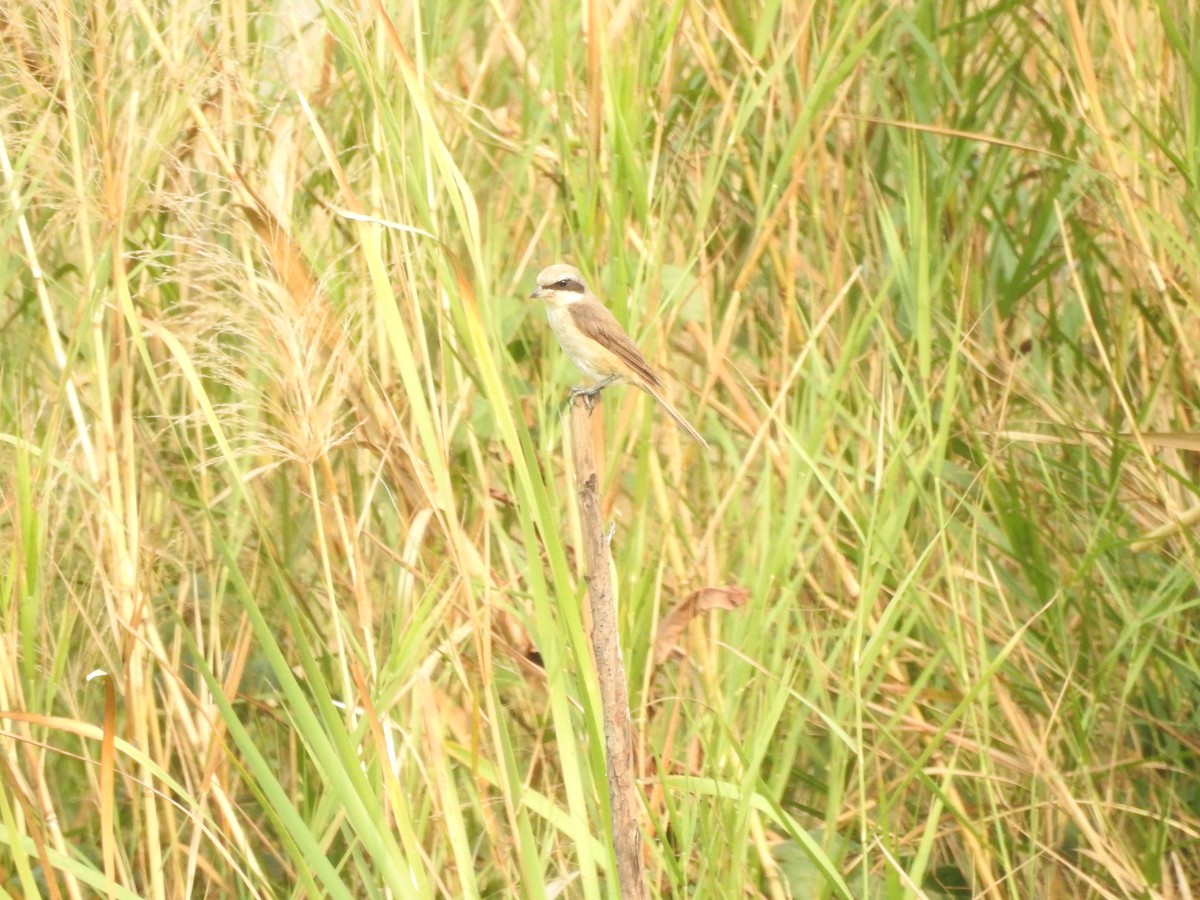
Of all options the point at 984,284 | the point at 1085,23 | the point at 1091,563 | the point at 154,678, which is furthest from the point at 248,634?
the point at 1085,23

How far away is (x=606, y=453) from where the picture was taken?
2.38 m

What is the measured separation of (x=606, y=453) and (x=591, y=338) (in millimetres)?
189

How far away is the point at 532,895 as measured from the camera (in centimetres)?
163

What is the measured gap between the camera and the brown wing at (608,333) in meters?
2.29

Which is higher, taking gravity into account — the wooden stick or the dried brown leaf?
the wooden stick

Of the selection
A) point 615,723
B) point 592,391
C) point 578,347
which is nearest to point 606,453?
point 592,391

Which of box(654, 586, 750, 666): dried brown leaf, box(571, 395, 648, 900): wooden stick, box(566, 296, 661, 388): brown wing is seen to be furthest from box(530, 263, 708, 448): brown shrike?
box(571, 395, 648, 900): wooden stick

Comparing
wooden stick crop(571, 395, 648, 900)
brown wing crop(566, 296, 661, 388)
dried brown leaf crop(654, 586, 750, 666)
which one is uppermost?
brown wing crop(566, 296, 661, 388)

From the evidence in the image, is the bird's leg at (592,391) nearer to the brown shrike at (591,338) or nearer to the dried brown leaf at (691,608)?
the brown shrike at (591,338)

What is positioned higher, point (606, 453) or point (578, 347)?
point (578, 347)

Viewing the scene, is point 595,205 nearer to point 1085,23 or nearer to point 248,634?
point 248,634

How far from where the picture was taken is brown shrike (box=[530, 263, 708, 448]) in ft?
7.64

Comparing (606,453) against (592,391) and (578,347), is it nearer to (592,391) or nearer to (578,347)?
(592,391)

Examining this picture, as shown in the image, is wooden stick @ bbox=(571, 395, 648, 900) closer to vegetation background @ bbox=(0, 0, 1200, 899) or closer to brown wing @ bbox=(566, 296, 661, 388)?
vegetation background @ bbox=(0, 0, 1200, 899)
